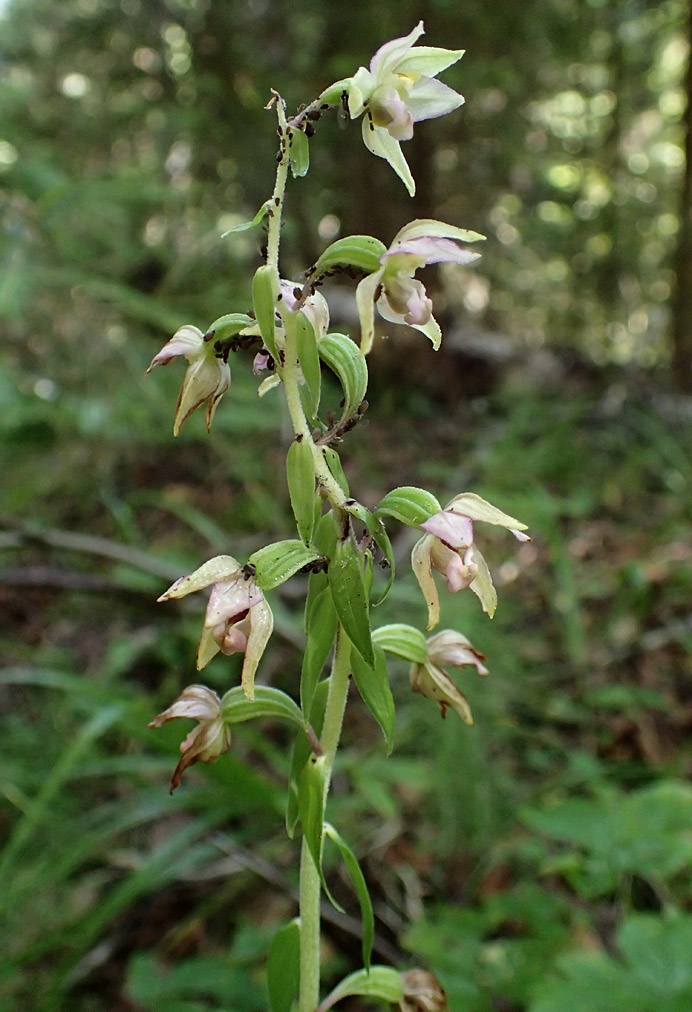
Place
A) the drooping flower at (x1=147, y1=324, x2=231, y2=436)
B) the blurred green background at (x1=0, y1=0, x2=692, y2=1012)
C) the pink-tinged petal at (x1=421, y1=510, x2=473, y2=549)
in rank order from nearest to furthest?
1. the pink-tinged petal at (x1=421, y1=510, x2=473, y2=549)
2. the drooping flower at (x1=147, y1=324, x2=231, y2=436)
3. the blurred green background at (x1=0, y1=0, x2=692, y2=1012)

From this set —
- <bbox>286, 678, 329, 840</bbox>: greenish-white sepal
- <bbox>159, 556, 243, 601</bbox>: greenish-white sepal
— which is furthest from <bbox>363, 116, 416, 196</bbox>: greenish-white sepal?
<bbox>286, 678, 329, 840</bbox>: greenish-white sepal

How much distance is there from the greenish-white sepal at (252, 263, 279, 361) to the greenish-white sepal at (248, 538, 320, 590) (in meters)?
0.26

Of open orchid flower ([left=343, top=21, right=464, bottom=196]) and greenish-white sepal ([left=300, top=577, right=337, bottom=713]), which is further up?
open orchid flower ([left=343, top=21, right=464, bottom=196])

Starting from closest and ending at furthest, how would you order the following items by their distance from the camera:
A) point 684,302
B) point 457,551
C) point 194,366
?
1. point 457,551
2. point 194,366
3. point 684,302

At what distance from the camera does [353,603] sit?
96 centimetres

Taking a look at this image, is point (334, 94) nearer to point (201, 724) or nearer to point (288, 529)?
point (201, 724)

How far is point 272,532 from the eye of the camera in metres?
3.24

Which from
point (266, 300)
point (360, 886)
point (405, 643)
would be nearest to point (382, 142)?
point (266, 300)

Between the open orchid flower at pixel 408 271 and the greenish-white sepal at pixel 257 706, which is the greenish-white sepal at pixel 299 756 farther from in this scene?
the open orchid flower at pixel 408 271

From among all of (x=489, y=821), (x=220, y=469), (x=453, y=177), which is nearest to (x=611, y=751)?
(x=489, y=821)

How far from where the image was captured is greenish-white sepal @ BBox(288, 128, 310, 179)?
3.36 feet

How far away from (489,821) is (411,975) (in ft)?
2.89

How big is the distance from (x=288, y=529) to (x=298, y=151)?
230cm

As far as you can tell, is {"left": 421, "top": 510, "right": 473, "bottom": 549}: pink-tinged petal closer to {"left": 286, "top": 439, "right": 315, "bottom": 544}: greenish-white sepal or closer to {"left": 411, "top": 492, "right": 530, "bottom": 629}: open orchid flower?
{"left": 411, "top": 492, "right": 530, "bottom": 629}: open orchid flower
